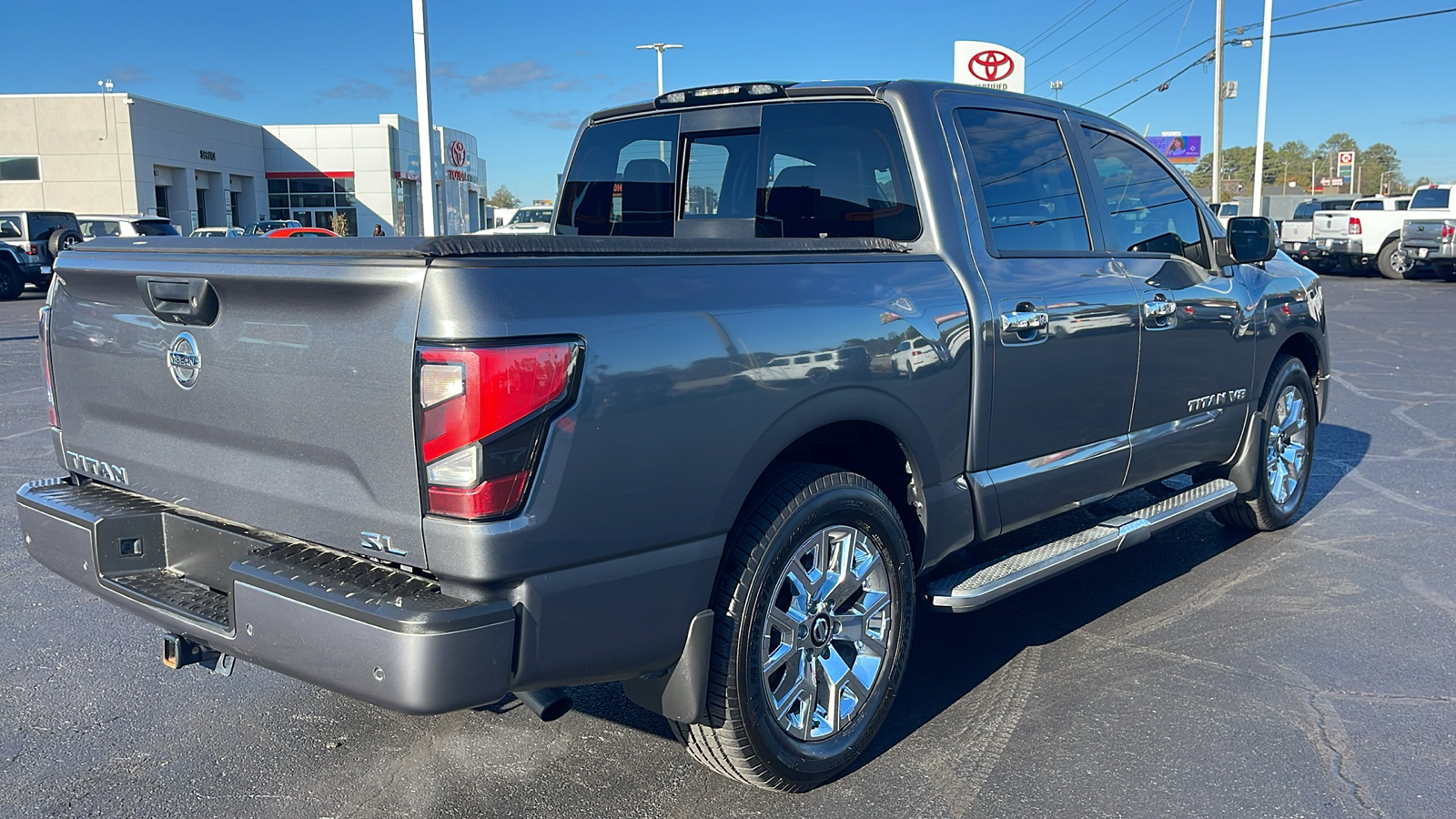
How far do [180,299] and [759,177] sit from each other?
2160 mm

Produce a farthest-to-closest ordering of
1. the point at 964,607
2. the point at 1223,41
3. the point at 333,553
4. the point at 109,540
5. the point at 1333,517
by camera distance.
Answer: the point at 1223,41, the point at 1333,517, the point at 964,607, the point at 109,540, the point at 333,553

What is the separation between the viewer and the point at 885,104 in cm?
382

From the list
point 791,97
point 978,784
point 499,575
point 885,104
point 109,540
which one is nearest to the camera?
point 499,575

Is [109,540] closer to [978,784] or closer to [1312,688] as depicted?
[978,784]

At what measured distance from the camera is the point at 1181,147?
65188mm

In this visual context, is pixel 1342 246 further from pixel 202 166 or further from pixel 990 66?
pixel 202 166

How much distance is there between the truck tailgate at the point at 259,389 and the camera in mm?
2428

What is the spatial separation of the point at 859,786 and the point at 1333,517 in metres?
4.16

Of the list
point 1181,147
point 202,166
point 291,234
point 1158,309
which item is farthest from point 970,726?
point 1181,147

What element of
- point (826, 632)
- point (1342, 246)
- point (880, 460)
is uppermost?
point (1342, 246)

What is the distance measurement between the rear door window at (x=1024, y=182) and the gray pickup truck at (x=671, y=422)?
0.05 feet

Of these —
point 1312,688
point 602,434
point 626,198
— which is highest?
point 626,198

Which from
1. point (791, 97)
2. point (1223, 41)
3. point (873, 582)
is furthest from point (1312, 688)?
point (1223, 41)

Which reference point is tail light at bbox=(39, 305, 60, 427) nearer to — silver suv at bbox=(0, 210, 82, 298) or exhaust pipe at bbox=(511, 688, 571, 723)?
exhaust pipe at bbox=(511, 688, 571, 723)
